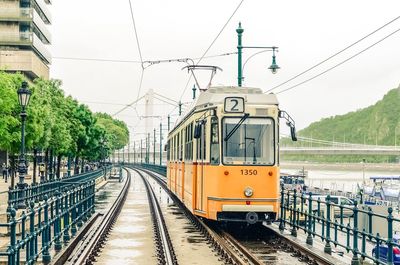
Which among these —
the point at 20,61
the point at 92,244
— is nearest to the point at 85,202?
the point at 92,244

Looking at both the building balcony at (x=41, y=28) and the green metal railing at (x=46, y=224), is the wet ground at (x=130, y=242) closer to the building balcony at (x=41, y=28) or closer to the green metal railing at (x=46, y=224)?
the green metal railing at (x=46, y=224)

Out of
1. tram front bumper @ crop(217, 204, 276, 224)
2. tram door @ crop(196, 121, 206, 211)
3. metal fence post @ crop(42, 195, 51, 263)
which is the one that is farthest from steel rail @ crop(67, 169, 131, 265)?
tram front bumper @ crop(217, 204, 276, 224)

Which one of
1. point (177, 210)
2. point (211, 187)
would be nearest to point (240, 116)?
point (211, 187)

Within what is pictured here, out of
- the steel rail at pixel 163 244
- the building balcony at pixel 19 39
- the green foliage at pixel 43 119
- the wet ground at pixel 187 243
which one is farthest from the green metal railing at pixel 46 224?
the building balcony at pixel 19 39

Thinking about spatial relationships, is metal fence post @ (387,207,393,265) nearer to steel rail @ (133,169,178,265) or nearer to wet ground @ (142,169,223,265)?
wet ground @ (142,169,223,265)

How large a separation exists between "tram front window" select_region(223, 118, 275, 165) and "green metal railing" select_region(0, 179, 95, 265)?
3.97 metres

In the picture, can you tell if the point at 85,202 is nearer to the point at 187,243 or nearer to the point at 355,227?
the point at 187,243

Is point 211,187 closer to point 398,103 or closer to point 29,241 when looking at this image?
point 29,241

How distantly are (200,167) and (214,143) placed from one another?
124 centimetres

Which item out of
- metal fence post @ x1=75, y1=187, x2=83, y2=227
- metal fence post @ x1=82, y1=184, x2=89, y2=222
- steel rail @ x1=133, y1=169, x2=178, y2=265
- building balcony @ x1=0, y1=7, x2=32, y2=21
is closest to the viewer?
steel rail @ x1=133, y1=169, x2=178, y2=265

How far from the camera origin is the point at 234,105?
16562 mm

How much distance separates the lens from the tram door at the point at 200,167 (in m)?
17.2

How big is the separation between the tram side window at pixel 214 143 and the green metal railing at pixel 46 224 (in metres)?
3.52

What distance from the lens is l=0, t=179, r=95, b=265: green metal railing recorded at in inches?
342
